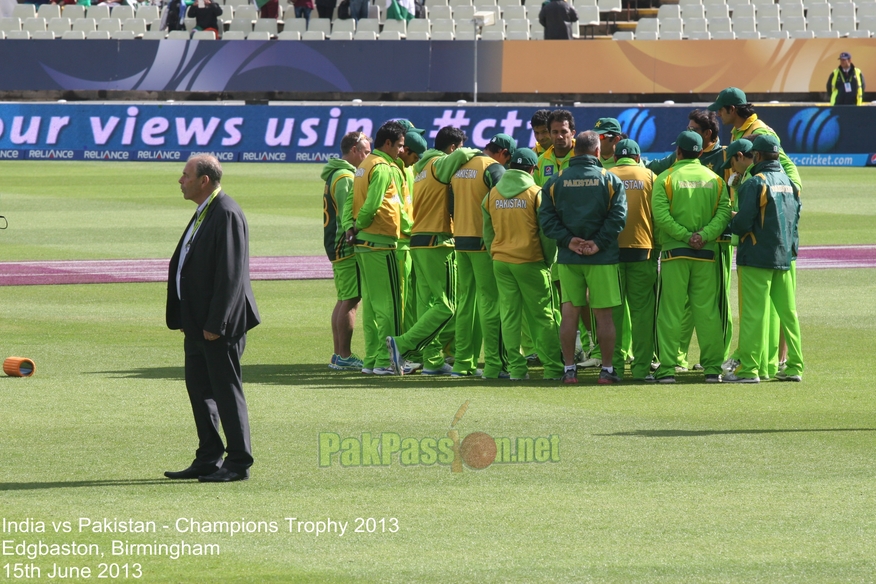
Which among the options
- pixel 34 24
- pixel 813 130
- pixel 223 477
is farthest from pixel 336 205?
pixel 34 24

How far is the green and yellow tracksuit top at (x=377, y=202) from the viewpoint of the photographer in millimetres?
12016

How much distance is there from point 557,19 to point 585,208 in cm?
2619

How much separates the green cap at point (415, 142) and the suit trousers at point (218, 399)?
16.0 feet

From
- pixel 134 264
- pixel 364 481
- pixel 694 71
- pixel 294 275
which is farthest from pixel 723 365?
pixel 694 71

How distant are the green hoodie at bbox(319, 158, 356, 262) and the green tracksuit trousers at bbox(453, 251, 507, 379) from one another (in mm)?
Answer: 1169

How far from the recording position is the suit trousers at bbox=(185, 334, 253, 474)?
26.2 ft

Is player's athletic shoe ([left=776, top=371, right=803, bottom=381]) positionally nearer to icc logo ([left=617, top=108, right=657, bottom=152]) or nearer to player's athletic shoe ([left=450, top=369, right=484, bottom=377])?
player's athletic shoe ([left=450, top=369, right=484, bottom=377])

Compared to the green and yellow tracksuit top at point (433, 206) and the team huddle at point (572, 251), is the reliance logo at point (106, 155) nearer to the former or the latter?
the team huddle at point (572, 251)

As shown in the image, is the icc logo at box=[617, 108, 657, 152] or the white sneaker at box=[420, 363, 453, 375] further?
the icc logo at box=[617, 108, 657, 152]

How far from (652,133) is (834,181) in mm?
4321

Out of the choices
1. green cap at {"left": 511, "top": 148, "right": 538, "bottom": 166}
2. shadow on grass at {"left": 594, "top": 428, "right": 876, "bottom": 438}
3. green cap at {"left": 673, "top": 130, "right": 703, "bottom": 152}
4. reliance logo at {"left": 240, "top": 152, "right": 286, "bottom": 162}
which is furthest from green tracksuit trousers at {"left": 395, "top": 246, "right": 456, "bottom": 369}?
reliance logo at {"left": 240, "top": 152, "right": 286, "bottom": 162}

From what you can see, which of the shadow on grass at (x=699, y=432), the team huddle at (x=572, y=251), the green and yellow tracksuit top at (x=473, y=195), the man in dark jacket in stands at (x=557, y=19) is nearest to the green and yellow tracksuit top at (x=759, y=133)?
the team huddle at (x=572, y=251)

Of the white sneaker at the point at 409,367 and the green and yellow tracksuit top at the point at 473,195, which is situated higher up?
the green and yellow tracksuit top at the point at 473,195

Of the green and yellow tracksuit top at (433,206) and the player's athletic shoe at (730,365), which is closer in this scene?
the player's athletic shoe at (730,365)
